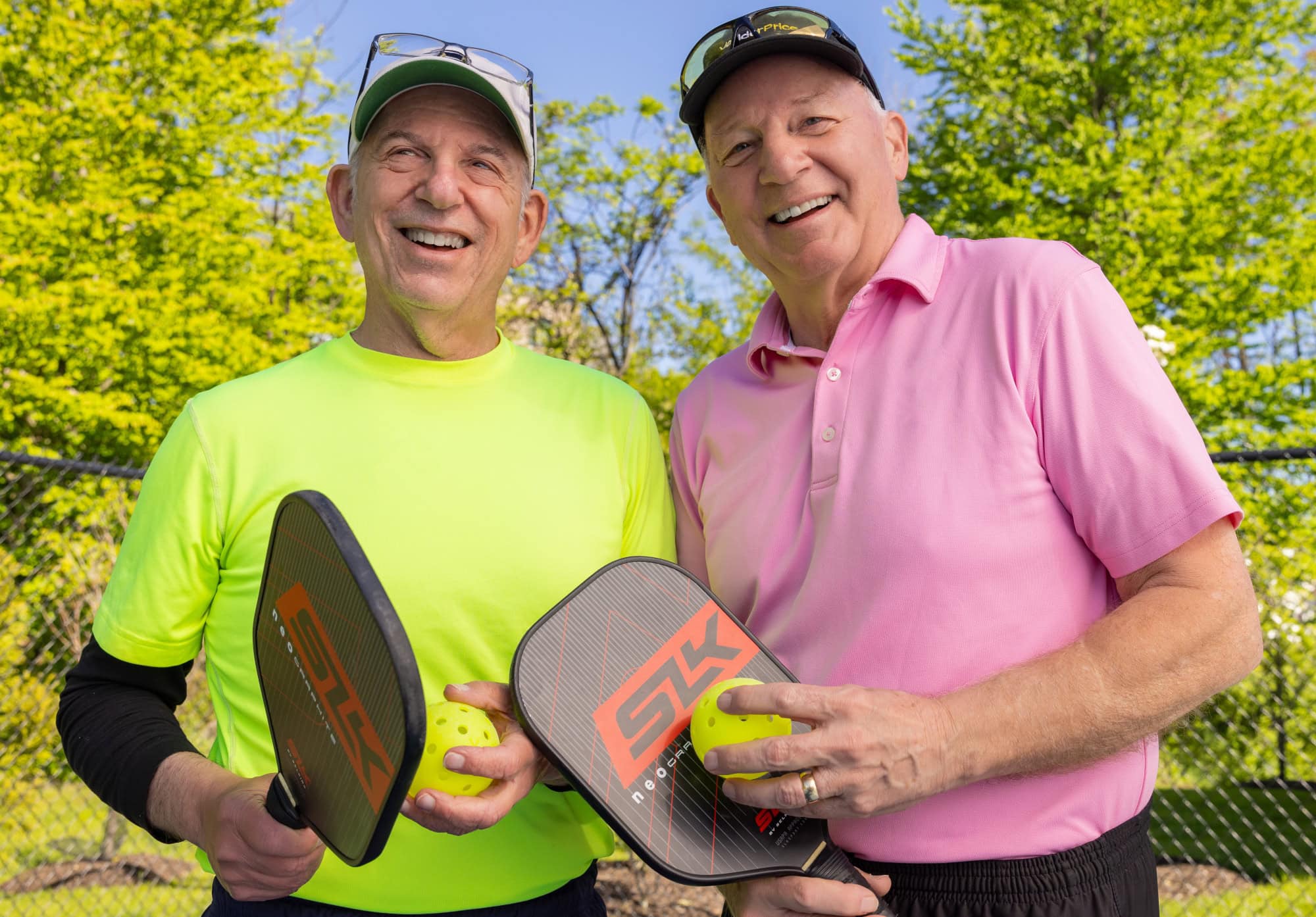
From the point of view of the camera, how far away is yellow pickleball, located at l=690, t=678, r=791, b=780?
4.65 ft

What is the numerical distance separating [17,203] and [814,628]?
36.9ft

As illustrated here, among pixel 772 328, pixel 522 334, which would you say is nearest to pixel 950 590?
pixel 772 328

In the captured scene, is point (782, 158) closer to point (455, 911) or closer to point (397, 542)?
point (397, 542)

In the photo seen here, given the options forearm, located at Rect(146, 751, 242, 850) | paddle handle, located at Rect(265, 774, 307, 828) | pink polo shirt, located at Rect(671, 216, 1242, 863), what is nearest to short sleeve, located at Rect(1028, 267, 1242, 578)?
pink polo shirt, located at Rect(671, 216, 1242, 863)

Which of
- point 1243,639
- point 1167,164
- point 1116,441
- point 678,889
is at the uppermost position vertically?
point 1167,164

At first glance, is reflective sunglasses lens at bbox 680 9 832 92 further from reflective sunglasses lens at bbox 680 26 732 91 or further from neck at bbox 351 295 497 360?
neck at bbox 351 295 497 360

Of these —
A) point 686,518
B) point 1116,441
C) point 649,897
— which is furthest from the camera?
point 649,897

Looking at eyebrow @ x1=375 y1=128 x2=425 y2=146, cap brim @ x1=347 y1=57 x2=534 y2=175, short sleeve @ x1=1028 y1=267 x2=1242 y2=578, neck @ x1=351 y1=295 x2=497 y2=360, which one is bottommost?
neck @ x1=351 y1=295 x2=497 y2=360

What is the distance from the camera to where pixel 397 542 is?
1767 millimetres

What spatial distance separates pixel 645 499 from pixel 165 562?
935mm

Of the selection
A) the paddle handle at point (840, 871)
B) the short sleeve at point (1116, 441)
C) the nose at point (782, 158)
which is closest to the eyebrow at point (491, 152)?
the nose at point (782, 158)

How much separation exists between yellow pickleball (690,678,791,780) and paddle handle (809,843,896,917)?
226mm

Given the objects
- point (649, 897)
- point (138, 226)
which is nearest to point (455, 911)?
point (649, 897)

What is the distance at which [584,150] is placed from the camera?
1404 cm
